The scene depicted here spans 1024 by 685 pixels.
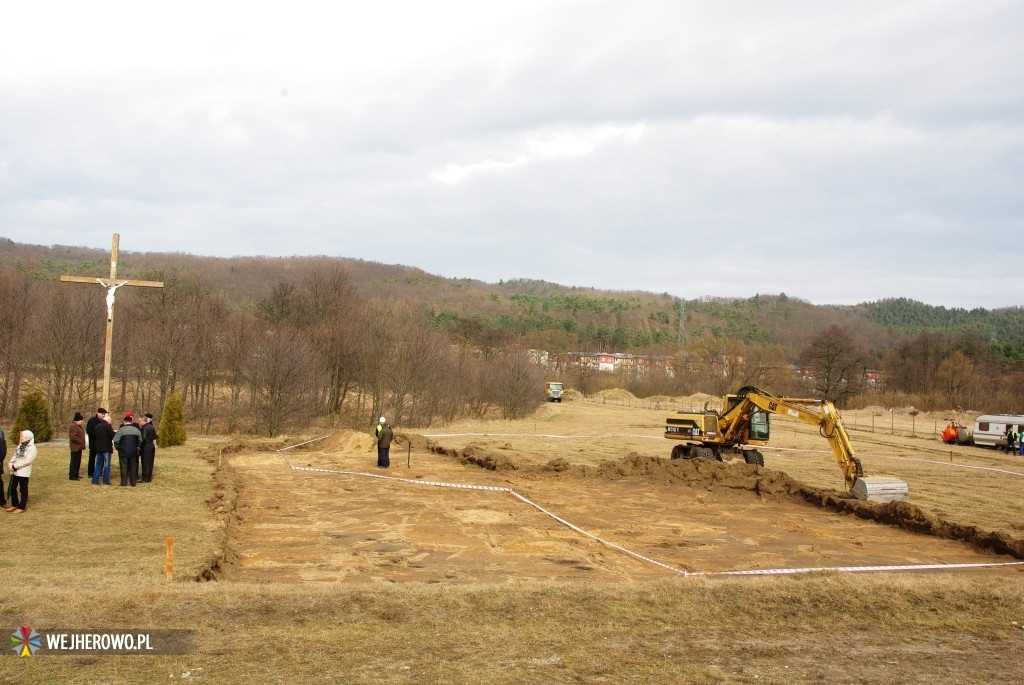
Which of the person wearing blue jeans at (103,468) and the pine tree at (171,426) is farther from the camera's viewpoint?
the pine tree at (171,426)

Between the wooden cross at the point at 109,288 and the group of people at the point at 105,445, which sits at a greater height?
the wooden cross at the point at 109,288

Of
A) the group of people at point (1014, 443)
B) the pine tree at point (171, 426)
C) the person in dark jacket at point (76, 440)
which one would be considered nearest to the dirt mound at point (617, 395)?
the group of people at point (1014, 443)

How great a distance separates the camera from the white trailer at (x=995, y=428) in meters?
42.6

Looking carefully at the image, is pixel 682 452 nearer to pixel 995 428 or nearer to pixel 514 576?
pixel 514 576

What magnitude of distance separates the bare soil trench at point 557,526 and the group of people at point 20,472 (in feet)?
11.5

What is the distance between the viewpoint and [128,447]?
16500mm

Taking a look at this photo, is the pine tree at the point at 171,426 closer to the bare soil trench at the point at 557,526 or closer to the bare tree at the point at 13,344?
the bare soil trench at the point at 557,526

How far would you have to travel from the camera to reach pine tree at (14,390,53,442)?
77.0ft

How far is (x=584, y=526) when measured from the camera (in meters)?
16.9

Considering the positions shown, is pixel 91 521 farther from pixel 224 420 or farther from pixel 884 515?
pixel 224 420

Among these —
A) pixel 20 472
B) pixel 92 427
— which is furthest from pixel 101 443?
pixel 20 472

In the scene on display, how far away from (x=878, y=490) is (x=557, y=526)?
8684mm

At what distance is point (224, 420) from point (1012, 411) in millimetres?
64759

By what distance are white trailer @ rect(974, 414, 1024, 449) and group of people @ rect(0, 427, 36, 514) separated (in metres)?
45.1
